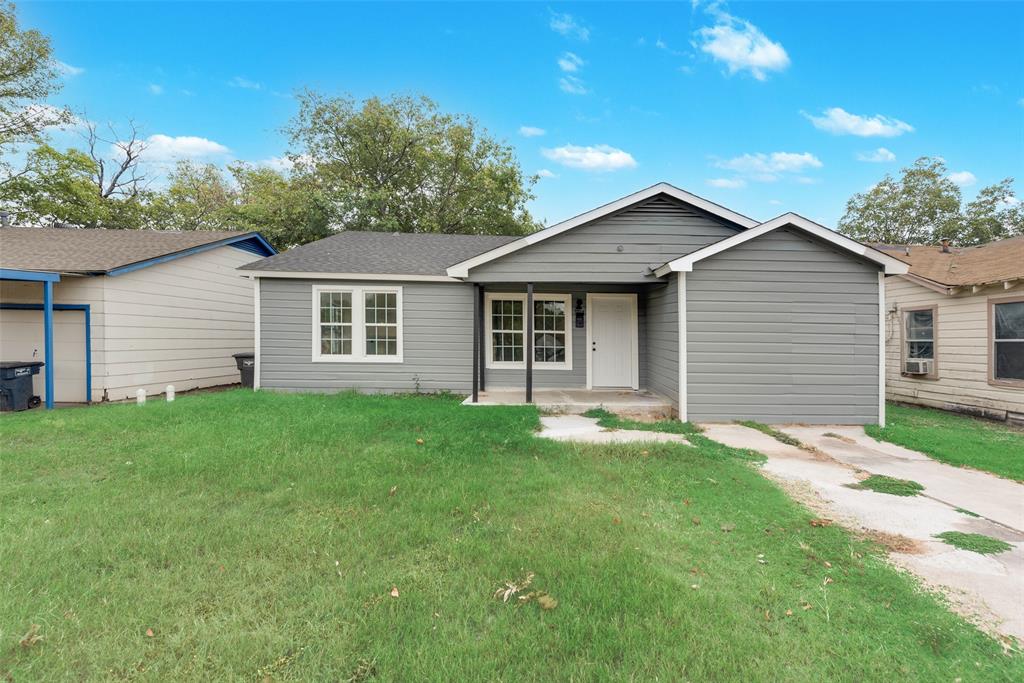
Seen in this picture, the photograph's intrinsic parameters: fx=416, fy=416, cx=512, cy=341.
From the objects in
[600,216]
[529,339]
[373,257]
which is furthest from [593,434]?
[373,257]

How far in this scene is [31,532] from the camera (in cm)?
288

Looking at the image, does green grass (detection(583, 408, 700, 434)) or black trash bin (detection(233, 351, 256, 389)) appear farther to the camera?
black trash bin (detection(233, 351, 256, 389))

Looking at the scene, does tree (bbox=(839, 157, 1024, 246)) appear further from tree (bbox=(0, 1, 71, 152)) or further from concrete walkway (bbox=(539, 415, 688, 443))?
tree (bbox=(0, 1, 71, 152))

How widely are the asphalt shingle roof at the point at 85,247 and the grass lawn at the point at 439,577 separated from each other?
5793mm

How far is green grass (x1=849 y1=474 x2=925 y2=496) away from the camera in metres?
3.96

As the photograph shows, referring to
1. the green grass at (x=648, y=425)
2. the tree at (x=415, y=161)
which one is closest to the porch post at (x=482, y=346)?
the green grass at (x=648, y=425)

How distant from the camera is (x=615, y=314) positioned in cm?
954

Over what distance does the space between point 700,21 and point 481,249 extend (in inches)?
319

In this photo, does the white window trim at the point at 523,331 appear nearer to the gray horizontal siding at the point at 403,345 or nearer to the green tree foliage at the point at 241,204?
the gray horizontal siding at the point at 403,345

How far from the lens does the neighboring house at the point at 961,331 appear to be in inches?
312

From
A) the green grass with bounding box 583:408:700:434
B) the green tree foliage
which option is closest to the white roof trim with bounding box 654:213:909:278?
the green grass with bounding box 583:408:700:434

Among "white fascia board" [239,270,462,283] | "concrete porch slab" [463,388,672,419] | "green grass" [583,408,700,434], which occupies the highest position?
A: "white fascia board" [239,270,462,283]

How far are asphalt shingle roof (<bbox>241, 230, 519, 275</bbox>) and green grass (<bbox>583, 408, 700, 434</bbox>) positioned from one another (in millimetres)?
4906

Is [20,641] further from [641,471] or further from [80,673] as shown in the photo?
[641,471]
